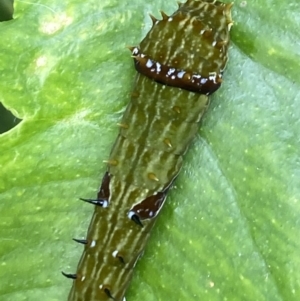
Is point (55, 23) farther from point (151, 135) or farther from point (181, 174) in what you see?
point (181, 174)

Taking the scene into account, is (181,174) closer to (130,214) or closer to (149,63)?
(130,214)

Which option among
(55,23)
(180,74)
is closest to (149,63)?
(180,74)

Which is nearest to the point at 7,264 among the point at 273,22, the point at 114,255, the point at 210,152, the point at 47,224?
the point at 47,224

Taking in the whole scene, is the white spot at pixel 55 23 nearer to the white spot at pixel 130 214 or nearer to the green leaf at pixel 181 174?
the green leaf at pixel 181 174

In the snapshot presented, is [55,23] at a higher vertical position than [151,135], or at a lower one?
higher

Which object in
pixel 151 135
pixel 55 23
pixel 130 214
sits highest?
pixel 55 23

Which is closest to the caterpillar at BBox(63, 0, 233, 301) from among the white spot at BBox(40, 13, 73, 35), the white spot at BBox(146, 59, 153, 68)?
the white spot at BBox(146, 59, 153, 68)

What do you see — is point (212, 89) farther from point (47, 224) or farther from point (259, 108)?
point (47, 224)

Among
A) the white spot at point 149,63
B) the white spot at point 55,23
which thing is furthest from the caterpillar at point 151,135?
the white spot at point 55,23
